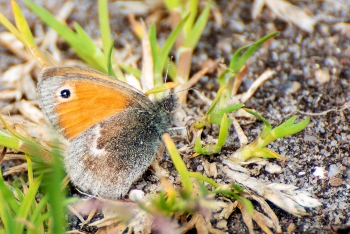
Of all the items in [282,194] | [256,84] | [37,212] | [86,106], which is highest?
[86,106]

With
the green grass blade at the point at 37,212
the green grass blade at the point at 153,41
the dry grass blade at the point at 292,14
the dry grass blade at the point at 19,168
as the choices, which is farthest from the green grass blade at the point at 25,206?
the dry grass blade at the point at 292,14

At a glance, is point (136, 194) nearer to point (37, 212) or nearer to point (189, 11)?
point (37, 212)

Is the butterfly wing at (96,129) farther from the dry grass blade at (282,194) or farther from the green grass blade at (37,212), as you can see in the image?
the dry grass blade at (282,194)

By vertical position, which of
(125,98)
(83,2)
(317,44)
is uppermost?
(83,2)

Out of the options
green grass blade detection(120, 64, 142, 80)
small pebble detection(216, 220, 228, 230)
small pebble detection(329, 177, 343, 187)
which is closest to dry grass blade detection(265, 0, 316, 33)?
green grass blade detection(120, 64, 142, 80)

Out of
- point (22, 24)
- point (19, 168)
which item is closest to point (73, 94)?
point (19, 168)

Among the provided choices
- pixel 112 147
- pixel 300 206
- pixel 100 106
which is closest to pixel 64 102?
pixel 100 106

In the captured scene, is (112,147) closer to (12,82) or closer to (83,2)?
(12,82)
